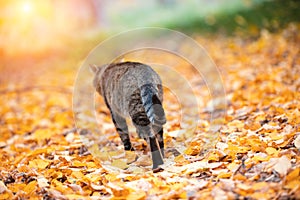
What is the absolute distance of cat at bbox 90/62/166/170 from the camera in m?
3.12

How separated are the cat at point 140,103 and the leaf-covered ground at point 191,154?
0.26m

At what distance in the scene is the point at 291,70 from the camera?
20.1 feet

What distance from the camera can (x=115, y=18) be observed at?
42.7 feet

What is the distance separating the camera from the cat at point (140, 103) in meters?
3.12

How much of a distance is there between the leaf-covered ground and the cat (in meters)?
0.26

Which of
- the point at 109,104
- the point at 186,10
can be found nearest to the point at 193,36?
the point at 186,10

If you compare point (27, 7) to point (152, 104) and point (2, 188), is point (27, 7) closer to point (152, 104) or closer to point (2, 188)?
point (2, 188)

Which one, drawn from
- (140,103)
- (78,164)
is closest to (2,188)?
(78,164)

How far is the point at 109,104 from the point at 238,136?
1.45 metres

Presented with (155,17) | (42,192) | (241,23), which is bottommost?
(42,192)

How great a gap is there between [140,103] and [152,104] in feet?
0.80

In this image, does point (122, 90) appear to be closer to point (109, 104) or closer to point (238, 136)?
point (109, 104)

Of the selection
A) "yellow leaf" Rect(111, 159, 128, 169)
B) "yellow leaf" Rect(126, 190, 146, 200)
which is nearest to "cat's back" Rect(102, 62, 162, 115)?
"yellow leaf" Rect(111, 159, 128, 169)

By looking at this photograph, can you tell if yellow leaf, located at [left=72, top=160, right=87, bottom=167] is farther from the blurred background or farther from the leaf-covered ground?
the blurred background
